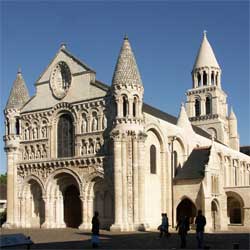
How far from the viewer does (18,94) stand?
52.7 meters

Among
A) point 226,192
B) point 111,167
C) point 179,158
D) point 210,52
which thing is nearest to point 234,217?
point 226,192

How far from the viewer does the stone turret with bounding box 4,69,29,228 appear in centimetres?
4966

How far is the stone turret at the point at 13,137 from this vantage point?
4966 centimetres

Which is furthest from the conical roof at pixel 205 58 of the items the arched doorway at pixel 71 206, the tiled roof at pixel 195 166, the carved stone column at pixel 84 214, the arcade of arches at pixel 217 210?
the carved stone column at pixel 84 214

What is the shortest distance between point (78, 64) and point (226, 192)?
66.5 feet

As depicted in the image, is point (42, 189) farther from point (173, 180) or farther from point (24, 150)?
point (173, 180)

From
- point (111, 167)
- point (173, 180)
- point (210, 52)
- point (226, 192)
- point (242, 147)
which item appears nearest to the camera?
point (111, 167)

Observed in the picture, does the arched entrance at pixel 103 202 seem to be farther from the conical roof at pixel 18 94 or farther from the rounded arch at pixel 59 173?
the conical roof at pixel 18 94

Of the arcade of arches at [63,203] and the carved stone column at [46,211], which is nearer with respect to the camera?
the arcade of arches at [63,203]

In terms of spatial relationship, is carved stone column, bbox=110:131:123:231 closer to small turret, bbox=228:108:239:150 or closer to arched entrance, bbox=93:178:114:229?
arched entrance, bbox=93:178:114:229

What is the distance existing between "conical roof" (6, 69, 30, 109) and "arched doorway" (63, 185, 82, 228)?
10360 mm

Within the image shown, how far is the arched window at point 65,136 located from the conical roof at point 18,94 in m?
5.75

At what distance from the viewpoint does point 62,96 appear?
4847 centimetres

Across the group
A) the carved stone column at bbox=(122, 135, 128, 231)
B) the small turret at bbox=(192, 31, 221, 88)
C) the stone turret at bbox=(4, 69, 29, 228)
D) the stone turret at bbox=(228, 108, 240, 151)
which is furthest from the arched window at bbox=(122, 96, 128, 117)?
the stone turret at bbox=(228, 108, 240, 151)
